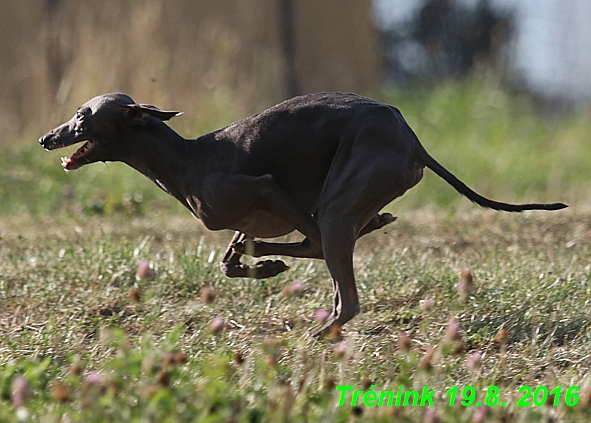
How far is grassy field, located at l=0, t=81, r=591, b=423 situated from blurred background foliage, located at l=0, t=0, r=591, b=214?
103 millimetres

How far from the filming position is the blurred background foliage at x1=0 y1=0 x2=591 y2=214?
8562 millimetres

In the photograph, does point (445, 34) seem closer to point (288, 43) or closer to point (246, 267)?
point (288, 43)

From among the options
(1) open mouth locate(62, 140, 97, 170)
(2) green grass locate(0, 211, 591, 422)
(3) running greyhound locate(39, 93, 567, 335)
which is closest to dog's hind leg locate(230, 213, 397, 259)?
(3) running greyhound locate(39, 93, 567, 335)

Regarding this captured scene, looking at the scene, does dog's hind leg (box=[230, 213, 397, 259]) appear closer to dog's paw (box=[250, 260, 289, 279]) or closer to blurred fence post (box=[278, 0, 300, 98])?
dog's paw (box=[250, 260, 289, 279])

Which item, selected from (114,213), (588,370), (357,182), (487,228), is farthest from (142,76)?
(588,370)

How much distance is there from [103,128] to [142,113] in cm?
19

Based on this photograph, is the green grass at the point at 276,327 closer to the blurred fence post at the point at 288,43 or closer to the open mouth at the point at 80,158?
the open mouth at the point at 80,158

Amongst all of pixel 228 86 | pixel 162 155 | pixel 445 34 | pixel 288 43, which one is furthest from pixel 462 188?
pixel 445 34

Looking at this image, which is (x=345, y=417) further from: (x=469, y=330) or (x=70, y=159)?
(x=70, y=159)

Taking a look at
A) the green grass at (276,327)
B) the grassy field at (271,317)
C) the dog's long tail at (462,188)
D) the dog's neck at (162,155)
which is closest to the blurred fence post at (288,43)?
the grassy field at (271,317)

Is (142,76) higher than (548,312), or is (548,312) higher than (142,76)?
(142,76)

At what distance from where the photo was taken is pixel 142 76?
961cm

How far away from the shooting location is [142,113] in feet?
14.0

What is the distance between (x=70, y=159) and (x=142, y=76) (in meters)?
5.45
